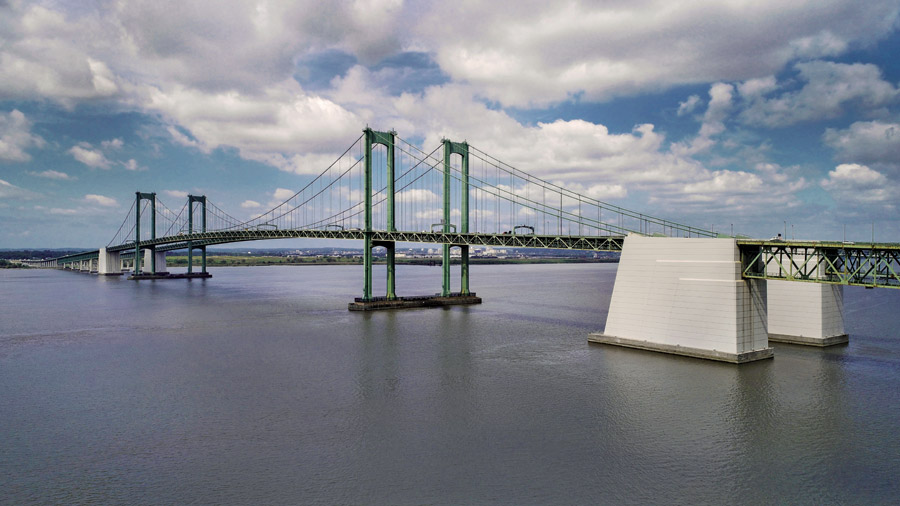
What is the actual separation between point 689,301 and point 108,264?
9292cm

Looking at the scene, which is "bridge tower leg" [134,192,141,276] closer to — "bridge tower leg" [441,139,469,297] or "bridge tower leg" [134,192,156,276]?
"bridge tower leg" [134,192,156,276]

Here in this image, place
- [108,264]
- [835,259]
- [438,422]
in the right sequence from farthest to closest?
[108,264] → [835,259] → [438,422]

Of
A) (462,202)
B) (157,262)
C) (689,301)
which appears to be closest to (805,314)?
(689,301)

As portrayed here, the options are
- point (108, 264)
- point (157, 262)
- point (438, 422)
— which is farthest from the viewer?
point (108, 264)

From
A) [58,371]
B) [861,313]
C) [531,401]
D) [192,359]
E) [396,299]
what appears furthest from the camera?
[396,299]

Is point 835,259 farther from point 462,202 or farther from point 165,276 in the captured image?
point 165,276

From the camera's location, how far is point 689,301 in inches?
832

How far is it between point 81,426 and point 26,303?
41020 mm

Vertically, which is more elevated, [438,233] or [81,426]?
[438,233]

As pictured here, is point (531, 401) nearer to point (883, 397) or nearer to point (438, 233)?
point (883, 397)

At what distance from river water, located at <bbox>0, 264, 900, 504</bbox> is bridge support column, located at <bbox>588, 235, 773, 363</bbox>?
738mm

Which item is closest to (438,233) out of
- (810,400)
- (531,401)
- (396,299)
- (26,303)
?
(396,299)

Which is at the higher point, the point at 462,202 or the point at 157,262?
the point at 462,202

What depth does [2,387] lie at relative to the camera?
18672 millimetres
